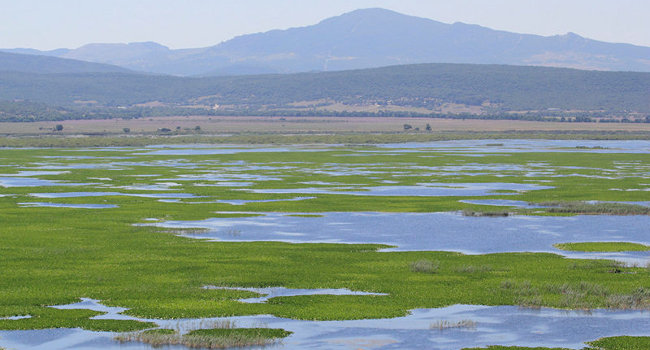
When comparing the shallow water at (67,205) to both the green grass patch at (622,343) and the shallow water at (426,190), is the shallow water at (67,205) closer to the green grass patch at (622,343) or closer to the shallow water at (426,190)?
the shallow water at (426,190)

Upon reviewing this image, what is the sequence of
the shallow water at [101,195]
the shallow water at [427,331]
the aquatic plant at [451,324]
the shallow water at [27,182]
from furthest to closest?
the shallow water at [27,182] → the shallow water at [101,195] → the aquatic plant at [451,324] → the shallow water at [427,331]

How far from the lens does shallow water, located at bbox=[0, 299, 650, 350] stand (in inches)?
945

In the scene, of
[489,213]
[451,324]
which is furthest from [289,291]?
[489,213]

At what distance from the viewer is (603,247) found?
3806 cm

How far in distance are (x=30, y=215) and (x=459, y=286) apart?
23570 millimetres

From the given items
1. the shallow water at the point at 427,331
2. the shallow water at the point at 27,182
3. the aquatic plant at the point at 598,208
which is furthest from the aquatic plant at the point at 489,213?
the shallow water at the point at 27,182

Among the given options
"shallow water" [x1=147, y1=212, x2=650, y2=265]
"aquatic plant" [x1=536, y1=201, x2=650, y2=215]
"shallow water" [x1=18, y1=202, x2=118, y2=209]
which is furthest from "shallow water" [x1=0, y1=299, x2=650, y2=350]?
"shallow water" [x1=18, y1=202, x2=118, y2=209]

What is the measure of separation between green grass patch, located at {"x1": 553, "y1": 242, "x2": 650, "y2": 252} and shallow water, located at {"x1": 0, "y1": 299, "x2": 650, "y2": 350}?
10.6m

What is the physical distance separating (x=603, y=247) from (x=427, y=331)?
1486cm

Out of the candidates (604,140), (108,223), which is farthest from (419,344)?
(604,140)

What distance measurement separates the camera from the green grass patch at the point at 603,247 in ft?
123

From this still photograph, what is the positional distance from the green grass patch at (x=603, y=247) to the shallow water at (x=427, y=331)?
10.6 metres

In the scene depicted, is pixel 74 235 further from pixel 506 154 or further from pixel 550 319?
pixel 506 154

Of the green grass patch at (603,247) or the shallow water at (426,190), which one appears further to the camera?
the shallow water at (426,190)
